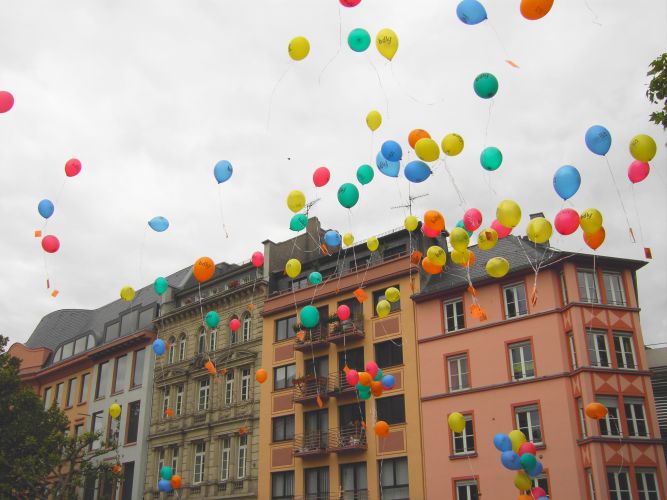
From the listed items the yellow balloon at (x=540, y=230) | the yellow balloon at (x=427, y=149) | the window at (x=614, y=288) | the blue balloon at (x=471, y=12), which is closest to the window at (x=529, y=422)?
the window at (x=614, y=288)

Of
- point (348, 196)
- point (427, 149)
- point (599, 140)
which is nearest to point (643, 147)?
point (599, 140)

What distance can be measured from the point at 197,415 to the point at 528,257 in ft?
65.1

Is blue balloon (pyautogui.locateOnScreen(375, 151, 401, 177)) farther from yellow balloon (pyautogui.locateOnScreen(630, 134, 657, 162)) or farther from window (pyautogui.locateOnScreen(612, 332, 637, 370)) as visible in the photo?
window (pyautogui.locateOnScreen(612, 332, 637, 370))

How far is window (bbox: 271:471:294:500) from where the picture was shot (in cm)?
3412

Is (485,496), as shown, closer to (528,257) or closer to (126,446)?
(528,257)

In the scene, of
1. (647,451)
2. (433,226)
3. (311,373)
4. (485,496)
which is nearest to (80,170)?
(433,226)

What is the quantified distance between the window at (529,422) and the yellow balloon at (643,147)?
1382 centimetres

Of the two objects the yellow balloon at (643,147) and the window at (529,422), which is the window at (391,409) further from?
the yellow balloon at (643,147)

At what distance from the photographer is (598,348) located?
28016 mm

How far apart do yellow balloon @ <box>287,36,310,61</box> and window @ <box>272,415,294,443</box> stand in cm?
2098

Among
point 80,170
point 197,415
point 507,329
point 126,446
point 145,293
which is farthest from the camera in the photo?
point 145,293

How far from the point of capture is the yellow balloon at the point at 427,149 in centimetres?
1914

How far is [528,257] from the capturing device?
1197 inches

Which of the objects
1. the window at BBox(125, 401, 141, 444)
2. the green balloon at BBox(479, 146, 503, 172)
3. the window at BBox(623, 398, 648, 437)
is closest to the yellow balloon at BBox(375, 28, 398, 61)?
the green balloon at BBox(479, 146, 503, 172)
